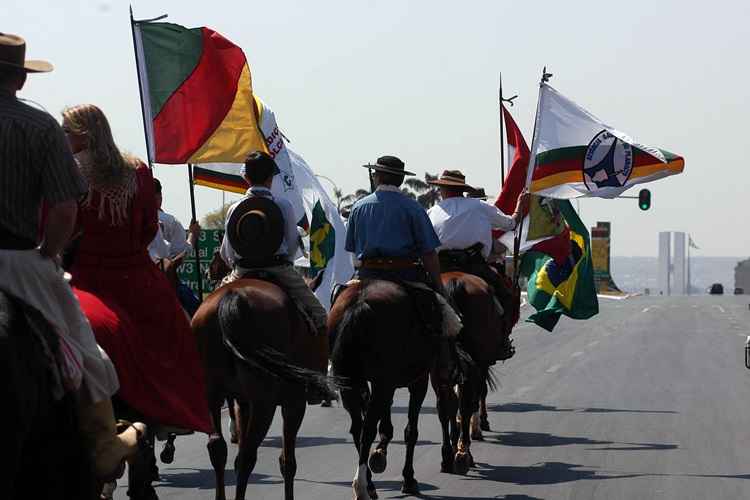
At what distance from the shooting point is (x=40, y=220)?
5758 millimetres

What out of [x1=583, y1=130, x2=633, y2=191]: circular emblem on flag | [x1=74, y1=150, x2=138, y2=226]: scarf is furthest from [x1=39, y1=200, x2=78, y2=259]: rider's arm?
[x1=583, y1=130, x2=633, y2=191]: circular emblem on flag

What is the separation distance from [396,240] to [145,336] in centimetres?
390

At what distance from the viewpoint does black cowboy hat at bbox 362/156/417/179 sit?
431 inches

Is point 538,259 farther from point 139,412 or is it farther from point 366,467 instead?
point 139,412

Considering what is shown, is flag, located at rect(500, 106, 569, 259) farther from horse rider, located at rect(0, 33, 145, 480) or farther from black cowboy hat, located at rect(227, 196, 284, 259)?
horse rider, located at rect(0, 33, 145, 480)

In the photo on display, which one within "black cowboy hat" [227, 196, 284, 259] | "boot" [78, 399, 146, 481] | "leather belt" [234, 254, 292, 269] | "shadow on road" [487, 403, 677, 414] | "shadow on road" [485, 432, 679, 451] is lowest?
"shadow on road" [487, 403, 677, 414]

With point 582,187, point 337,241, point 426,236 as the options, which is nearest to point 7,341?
point 426,236

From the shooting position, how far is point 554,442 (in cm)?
1394

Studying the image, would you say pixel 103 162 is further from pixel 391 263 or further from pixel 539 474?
pixel 539 474

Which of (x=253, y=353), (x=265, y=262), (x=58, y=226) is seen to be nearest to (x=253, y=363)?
(x=253, y=353)

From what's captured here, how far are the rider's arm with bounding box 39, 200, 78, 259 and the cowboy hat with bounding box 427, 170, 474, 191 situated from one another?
313 inches

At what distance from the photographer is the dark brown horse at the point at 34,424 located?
16.5 ft

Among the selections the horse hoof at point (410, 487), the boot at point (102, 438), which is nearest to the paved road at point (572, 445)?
the horse hoof at point (410, 487)

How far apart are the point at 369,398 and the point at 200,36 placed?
3309 mm
